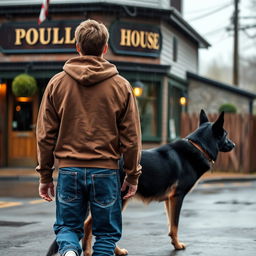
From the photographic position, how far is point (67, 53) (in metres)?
20.6

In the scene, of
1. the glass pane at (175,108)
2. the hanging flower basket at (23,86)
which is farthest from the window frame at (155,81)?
the hanging flower basket at (23,86)

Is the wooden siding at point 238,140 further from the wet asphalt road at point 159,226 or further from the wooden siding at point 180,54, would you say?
the wet asphalt road at point 159,226

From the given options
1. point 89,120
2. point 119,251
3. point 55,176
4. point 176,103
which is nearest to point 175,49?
point 176,103

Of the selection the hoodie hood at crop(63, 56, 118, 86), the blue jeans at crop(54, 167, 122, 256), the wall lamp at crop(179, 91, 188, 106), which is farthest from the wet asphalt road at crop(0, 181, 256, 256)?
the wall lamp at crop(179, 91, 188, 106)

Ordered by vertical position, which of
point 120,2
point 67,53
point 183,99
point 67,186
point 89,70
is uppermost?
point 120,2

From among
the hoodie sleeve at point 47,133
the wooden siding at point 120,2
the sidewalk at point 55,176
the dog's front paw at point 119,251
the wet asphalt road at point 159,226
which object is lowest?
the sidewalk at point 55,176

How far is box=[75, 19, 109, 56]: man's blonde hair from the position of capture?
169 inches

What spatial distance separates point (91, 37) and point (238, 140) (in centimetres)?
1670

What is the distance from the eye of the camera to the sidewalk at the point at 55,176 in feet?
58.2

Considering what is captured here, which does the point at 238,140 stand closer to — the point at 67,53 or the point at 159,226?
the point at 67,53

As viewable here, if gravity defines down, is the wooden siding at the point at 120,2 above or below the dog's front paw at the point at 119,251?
above

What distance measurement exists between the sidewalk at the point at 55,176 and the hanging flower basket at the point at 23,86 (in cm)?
231

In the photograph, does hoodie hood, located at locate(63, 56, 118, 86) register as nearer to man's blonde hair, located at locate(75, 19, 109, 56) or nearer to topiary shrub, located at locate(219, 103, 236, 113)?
man's blonde hair, located at locate(75, 19, 109, 56)

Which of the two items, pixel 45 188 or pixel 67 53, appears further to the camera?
pixel 67 53
